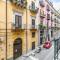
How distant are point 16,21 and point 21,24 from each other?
1538 millimetres

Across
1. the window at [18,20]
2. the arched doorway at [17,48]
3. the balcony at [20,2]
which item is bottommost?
the arched doorway at [17,48]

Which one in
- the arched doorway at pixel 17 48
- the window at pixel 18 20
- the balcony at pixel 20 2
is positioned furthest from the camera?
the window at pixel 18 20

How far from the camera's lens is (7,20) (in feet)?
63.1

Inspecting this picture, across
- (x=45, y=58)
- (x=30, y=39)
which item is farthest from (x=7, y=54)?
(x=30, y=39)

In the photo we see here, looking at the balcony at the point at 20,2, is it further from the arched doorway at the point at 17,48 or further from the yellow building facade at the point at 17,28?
the arched doorway at the point at 17,48

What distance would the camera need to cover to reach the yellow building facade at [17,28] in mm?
18375

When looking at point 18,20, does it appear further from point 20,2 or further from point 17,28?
point 20,2

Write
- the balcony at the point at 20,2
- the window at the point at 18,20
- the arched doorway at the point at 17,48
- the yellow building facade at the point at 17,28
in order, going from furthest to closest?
the window at the point at 18,20 → the arched doorway at the point at 17,48 → the balcony at the point at 20,2 → the yellow building facade at the point at 17,28

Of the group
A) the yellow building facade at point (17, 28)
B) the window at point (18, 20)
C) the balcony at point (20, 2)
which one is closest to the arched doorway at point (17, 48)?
the yellow building facade at point (17, 28)

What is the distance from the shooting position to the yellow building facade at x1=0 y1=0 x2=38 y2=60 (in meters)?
18.4

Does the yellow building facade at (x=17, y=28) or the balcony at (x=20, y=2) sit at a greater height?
the balcony at (x=20, y=2)

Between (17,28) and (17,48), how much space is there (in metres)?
3.32

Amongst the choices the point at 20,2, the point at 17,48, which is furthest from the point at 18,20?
the point at 17,48

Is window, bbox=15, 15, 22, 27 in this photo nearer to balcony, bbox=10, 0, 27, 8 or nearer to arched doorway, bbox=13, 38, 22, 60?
balcony, bbox=10, 0, 27, 8
